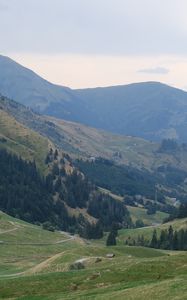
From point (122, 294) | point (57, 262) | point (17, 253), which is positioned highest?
point (122, 294)

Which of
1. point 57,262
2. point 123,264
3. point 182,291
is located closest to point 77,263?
point 57,262

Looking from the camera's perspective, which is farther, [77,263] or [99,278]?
[77,263]

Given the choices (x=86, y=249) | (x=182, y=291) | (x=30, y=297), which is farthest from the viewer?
(x=86, y=249)

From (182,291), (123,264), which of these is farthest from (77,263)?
(182,291)

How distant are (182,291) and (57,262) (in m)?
51.8

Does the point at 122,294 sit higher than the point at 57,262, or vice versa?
the point at 122,294

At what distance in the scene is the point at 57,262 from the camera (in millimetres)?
98188

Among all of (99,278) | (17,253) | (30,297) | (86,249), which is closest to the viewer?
(30,297)

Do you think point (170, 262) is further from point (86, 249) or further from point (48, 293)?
point (86, 249)

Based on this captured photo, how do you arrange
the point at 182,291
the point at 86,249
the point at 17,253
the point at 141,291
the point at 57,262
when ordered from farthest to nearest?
1. the point at 17,253
2. the point at 86,249
3. the point at 57,262
4. the point at 141,291
5. the point at 182,291

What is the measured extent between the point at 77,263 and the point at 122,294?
120ft

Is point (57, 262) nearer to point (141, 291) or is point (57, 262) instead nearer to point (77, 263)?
point (77, 263)

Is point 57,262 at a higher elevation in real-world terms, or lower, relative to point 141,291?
lower

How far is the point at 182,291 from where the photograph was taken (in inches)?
1919
